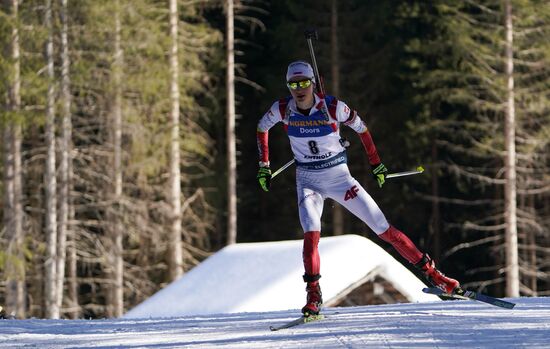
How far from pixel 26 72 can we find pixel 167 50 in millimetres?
6392

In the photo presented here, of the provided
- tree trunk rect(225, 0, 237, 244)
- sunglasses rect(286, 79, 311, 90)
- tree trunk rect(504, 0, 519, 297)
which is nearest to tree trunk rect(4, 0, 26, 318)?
tree trunk rect(225, 0, 237, 244)

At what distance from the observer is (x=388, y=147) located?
117 ft

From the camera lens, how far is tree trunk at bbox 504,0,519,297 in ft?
86.9

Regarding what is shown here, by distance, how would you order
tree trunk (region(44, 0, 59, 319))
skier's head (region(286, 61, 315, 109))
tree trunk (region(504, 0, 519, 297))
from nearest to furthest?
1. skier's head (region(286, 61, 315, 109))
2. tree trunk (region(44, 0, 59, 319))
3. tree trunk (region(504, 0, 519, 297))

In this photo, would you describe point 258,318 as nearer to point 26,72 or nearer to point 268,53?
point 26,72

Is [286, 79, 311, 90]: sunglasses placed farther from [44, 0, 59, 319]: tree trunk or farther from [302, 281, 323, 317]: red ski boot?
[44, 0, 59, 319]: tree trunk

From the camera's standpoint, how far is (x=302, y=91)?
29.6ft

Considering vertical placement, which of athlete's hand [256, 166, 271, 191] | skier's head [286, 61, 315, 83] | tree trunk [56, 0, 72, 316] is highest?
tree trunk [56, 0, 72, 316]

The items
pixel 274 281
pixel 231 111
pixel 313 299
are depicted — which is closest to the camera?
pixel 313 299

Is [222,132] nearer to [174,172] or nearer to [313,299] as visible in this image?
[174,172]

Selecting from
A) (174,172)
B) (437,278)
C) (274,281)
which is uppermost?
(174,172)

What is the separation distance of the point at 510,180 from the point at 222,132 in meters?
13.8

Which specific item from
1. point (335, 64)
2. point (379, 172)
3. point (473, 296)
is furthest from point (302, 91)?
point (335, 64)

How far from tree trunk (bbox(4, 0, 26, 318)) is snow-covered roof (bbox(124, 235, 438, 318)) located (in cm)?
602
